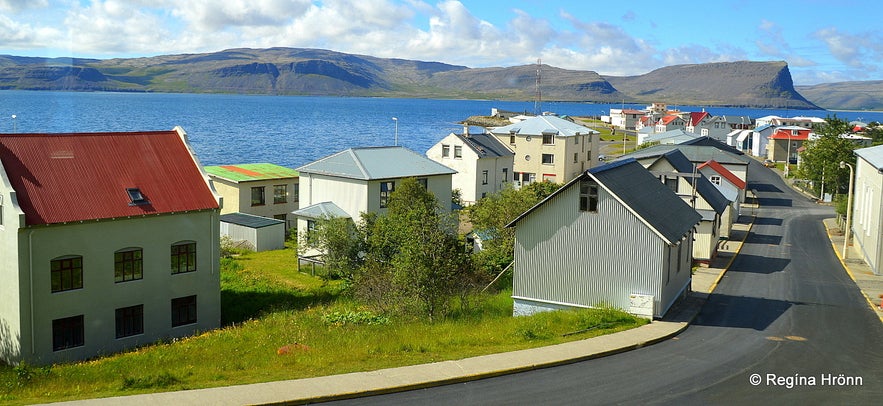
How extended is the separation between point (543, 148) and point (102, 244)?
174ft

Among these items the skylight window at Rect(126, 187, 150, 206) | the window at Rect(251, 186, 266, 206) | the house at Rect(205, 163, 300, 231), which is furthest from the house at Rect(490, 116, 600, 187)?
the skylight window at Rect(126, 187, 150, 206)

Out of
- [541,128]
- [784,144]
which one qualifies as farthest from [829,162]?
[784,144]

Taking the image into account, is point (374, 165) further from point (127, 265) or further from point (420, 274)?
point (420, 274)

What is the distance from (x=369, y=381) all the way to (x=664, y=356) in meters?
8.84

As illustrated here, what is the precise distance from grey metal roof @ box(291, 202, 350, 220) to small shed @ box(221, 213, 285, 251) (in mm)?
2048

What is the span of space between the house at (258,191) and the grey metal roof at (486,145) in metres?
18.5

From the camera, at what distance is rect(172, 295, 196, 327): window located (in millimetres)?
29344

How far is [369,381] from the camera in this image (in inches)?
702

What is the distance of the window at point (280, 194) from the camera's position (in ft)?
169

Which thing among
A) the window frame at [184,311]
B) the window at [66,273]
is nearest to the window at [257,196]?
the window frame at [184,311]

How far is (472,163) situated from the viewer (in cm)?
6531

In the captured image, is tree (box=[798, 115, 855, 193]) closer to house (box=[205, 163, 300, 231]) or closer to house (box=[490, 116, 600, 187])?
house (box=[490, 116, 600, 187])

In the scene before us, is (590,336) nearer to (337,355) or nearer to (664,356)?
(664,356)

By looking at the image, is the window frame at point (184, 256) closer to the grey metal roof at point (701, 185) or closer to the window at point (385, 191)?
the window at point (385, 191)
